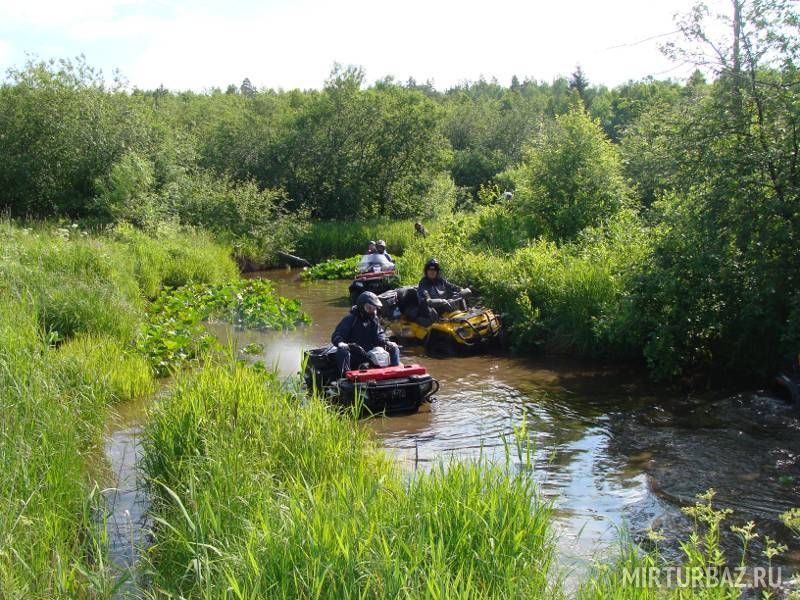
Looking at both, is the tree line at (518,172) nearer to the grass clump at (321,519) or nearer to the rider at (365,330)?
the rider at (365,330)

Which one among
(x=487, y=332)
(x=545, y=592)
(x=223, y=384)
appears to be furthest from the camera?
(x=487, y=332)

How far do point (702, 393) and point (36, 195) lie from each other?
2515 centimetres

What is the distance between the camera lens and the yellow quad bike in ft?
44.9

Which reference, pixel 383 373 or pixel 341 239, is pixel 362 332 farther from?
pixel 341 239

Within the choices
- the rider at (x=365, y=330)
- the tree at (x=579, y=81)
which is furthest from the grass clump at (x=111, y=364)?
the tree at (x=579, y=81)

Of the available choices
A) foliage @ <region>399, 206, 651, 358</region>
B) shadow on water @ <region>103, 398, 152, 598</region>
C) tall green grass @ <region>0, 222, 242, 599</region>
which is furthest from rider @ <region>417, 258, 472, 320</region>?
shadow on water @ <region>103, 398, 152, 598</region>

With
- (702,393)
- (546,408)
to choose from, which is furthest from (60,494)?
(702,393)

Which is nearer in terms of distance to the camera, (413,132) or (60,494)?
(60,494)

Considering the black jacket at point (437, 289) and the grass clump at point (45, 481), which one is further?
the black jacket at point (437, 289)

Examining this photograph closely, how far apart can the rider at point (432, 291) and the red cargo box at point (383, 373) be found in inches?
168

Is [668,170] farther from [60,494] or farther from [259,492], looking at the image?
[60,494]

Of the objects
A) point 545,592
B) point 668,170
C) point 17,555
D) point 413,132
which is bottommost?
point 545,592

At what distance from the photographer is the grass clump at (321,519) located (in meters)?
3.95

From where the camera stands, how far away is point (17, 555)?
425 cm
